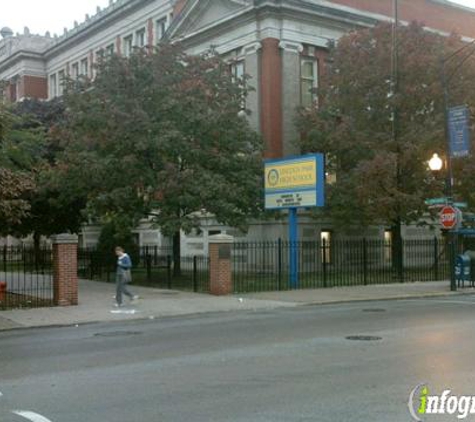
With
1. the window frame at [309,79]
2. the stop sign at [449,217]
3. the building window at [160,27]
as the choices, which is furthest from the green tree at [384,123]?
the building window at [160,27]

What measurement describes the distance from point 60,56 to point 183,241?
82.4 ft

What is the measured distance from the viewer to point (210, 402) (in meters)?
7.14

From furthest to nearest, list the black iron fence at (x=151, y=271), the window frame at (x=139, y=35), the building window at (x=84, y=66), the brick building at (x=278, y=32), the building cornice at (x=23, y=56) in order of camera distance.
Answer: the building cornice at (x=23, y=56)
the building window at (x=84, y=66)
the window frame at (x=139, y=35)
the brick building at (x=278, y=32)
the black iron fence at (x=151, y=271)

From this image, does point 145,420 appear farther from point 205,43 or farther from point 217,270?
point 205,43

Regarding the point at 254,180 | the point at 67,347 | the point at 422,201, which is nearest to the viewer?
the point at 67,347

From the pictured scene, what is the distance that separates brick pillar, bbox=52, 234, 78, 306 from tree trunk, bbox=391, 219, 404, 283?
43.9 feet

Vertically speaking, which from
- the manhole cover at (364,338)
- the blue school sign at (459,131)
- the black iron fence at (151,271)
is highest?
the blue school sign at (459,131)

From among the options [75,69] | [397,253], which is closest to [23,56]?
[75,69]

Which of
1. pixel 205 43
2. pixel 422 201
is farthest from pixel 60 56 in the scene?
pixel 422 201

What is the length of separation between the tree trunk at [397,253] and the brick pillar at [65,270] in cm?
1338

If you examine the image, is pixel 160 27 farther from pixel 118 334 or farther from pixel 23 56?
pixel 118 334

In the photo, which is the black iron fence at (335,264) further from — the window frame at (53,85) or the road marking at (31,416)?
the window frame at (53,85)

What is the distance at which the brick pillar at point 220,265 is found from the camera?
20969 mm

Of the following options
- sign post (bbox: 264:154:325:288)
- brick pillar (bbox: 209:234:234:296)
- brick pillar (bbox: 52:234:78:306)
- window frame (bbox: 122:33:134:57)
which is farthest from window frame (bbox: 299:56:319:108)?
brick pillar (bbox: 52:234:78:306)
